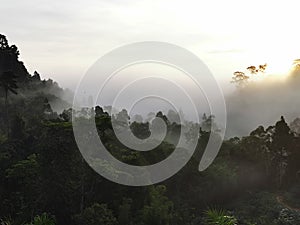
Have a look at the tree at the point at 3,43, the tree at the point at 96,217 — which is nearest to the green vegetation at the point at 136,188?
the tree at the point at 96,217

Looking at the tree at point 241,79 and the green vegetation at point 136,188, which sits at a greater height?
the tree at point 241,79

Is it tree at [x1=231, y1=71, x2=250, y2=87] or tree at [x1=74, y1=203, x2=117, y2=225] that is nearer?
Result: tree at [x1=74, y1=203, x2=117, y2=225]

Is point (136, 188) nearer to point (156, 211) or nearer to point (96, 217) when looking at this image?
point (156, 211)

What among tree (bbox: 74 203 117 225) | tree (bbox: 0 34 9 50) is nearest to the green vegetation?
tree (bbox: 74 203 117 225)

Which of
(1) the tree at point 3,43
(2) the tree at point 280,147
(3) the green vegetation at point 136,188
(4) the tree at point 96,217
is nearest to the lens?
(4) the tree at point 96,217

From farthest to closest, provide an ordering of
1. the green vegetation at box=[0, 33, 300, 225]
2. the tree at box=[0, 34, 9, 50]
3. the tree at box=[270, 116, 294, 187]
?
the tree at box=[0, 34, 9, 50], the tree at box=[270, 116, 294, 187], the green vegetation at box=[0, 33, 300, 225]

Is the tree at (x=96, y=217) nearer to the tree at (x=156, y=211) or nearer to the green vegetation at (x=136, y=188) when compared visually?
the green vegetation at (x=136, y=188)

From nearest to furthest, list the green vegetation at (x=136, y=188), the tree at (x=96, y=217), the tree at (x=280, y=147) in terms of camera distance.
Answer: the tree at (x=96, y=217)
the green vegetation at (x=136, y=188)
the tree at (x=280, y=147)

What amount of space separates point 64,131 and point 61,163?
1.23 m

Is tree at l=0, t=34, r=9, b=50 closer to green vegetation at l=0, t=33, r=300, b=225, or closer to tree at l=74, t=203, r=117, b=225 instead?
green vegetation at l=0, t=33, r=300, b=225

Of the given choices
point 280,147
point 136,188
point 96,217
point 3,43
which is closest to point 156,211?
point 136,188

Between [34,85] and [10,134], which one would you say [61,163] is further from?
[34,85]

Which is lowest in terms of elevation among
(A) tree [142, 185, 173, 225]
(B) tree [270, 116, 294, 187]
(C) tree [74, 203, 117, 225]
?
(C) tree [74, 203, 117, 225]

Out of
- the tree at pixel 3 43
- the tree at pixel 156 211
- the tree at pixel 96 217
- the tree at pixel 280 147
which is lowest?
the tree at pixel 96 217
